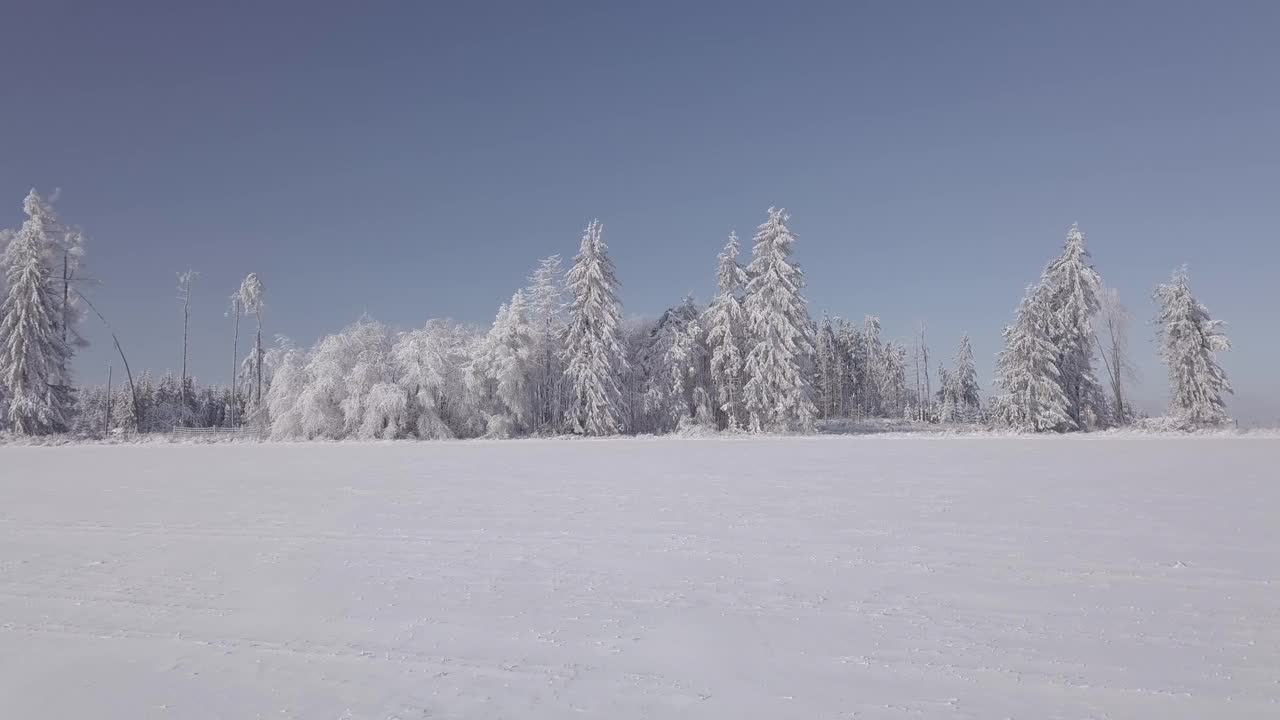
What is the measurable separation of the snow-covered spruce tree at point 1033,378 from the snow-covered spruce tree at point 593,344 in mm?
23139

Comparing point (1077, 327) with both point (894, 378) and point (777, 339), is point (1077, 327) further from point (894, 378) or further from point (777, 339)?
point (894, 378)

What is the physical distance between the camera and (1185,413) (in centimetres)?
3631

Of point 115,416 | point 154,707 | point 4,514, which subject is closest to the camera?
point 154,707

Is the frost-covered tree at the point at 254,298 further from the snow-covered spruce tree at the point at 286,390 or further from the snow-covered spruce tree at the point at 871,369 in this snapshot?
the snow-covered spruce tree at the point at 871,369

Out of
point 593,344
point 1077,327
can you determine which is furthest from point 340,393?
point 1077,327

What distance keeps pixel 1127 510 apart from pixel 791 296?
31.7 m

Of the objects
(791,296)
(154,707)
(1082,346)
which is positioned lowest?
(154,707)

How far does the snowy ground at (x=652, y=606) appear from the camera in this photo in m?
3.99

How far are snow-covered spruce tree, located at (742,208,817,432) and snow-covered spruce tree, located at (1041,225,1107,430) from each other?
14345mm

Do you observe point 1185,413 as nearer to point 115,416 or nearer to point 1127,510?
point 1127,510

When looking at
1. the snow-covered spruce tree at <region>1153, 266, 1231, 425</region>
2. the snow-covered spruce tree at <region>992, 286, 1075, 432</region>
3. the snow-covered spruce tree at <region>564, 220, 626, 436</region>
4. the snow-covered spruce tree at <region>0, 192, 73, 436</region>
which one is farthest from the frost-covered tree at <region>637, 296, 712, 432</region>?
the snow-covered spruce tree at <region>0, 192, 73, 436</region>

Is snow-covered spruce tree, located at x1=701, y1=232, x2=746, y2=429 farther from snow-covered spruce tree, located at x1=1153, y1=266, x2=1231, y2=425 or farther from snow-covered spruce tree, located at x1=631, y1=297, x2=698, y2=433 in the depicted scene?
snow-covered spruce tree, located at x1=1153, y1=266, x2=1231, y2=425

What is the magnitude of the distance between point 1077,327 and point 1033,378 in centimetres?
521

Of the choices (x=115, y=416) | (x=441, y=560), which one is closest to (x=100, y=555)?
(x=441, y=560)
